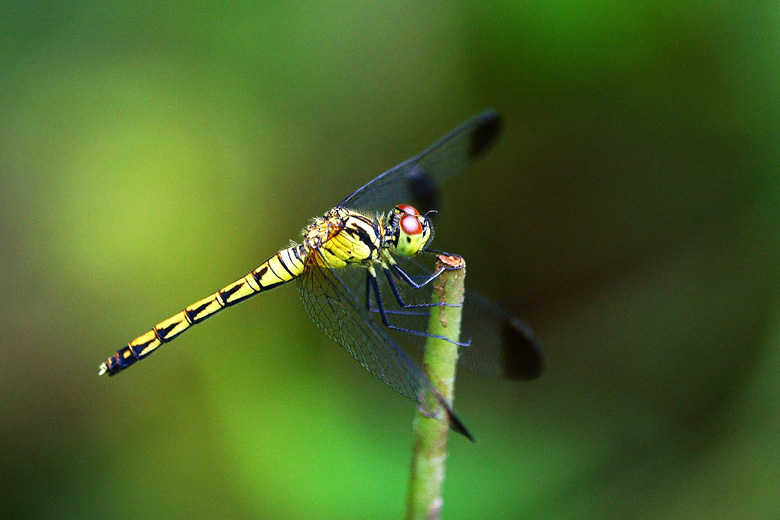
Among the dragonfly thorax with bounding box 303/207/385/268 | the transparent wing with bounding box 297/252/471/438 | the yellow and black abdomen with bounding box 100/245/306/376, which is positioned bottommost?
the transparent wing with bounding box 297/252/471/438

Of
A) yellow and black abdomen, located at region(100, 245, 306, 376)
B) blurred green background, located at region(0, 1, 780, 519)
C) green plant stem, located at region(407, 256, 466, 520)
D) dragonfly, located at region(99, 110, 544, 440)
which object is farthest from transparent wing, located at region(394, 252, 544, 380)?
green plant stem, located at region(407, 256, 466, 520)

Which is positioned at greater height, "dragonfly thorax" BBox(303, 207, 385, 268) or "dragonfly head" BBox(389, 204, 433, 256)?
"dragonfly thorax" BBox(303, 207, 385, 268)

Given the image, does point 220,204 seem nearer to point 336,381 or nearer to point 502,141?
point 336,381

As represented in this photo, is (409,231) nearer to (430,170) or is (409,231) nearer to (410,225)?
(410,225)

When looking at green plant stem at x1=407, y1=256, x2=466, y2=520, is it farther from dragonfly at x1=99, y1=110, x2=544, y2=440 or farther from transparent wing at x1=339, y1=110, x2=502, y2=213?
transparent wing at x1=339, y1=110, x2=502, y2=213

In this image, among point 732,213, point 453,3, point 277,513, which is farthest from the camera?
point 453,3

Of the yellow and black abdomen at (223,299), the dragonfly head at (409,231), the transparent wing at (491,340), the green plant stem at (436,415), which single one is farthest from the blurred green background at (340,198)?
the green plant stem at (436,415)

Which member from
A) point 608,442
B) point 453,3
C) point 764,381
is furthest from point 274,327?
point 764,381
